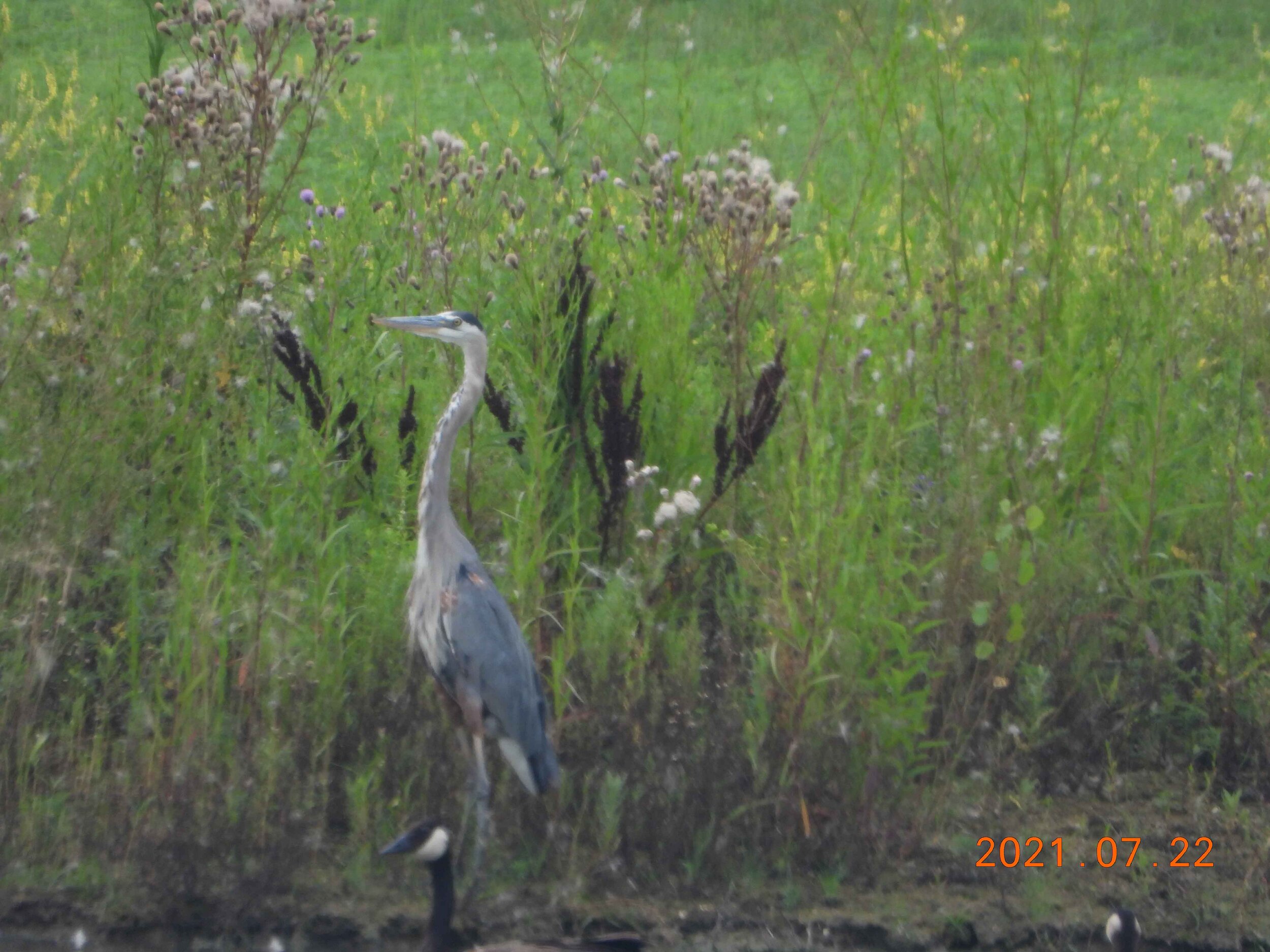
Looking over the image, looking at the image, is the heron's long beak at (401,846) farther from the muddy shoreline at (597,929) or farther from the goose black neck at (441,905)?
the muddy shoreline at (597,929)

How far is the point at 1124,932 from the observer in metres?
3.61

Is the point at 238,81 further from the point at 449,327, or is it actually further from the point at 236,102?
the point at 449,327

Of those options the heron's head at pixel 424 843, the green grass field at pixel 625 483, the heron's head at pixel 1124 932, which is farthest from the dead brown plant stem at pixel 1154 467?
the heron's head at pixel 424 843

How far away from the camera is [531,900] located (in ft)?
13.6

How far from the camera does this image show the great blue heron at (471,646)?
169 inches

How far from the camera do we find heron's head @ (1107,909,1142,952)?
142 inches

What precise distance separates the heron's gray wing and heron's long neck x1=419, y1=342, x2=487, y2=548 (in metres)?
0.22

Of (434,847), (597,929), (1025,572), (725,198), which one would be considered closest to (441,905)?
(434,847)

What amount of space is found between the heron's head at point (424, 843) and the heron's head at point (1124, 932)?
1644 millimetres

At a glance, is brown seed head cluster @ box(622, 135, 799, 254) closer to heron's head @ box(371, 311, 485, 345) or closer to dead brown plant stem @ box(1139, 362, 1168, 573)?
heron's head @ box(371, 311, 485, 345)

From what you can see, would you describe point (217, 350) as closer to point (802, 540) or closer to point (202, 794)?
point (202, 794)

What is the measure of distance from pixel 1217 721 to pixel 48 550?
3683 mm

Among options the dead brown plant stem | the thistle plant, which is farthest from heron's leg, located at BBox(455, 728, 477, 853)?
the dead brown plant stem
